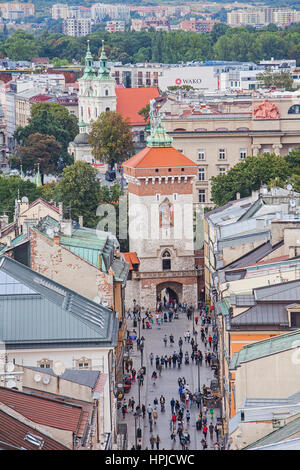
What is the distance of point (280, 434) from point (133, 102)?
142 metres

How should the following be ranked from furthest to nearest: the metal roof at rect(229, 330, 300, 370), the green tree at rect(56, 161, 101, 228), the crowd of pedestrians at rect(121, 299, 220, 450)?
the green tree at rect(56, 161, 101, 228), the crowd of pedestrians at rect(121, 299, 220, 450), the metal roof at rect(229, 330, 300, 370)

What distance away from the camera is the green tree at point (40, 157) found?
14025 centimetres

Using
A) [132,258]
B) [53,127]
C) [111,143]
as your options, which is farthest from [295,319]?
[53,127]

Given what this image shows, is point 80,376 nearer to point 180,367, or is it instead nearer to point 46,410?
point 46,410

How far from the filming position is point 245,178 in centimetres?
9619

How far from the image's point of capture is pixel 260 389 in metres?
41.1

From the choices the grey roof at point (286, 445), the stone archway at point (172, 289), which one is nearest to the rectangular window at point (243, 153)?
the stone archway at point (172, 289)

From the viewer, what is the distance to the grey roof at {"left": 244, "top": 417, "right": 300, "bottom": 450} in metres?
34.2

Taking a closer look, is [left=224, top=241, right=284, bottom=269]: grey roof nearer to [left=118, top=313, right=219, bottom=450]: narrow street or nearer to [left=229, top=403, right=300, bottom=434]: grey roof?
[left=118, top=313, right=219, bottom=450]: narrow street

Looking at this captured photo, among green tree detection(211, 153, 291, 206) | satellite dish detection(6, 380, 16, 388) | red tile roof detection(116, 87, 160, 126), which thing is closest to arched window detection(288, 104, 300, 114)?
green tree detection(211, 153, 291, 206)

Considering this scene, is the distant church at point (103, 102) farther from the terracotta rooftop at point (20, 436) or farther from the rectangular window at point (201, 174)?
the terracotta rooftop at point (20, 436)

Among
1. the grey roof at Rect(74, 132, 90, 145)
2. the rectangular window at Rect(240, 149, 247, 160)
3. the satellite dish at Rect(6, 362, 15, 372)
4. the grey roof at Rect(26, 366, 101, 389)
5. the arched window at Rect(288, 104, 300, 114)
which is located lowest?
the satellite dish at Rect(6, 362, 15, 372)

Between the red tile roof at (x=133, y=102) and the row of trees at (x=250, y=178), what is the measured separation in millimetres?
71262

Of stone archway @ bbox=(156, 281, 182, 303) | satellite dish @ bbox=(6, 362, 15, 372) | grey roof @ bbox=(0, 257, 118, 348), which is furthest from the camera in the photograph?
stone archway @ bbox=(156, 281, 182, 303)
